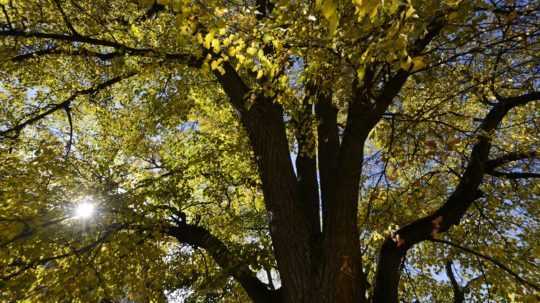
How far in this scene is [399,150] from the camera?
5047 millimetres

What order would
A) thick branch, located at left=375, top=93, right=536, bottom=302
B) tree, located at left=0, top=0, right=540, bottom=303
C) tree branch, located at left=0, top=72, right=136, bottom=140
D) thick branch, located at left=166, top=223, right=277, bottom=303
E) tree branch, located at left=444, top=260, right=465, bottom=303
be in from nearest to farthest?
tree, located at left=0, top=0, right=540, bottom=303, thick branch, located at left=375, top=93, right=536, bottom=302, thick branch, located at left=166, top=223, right=277, bottom=303, tree branch, located at left=0, top=72, right=136, bottom=140, tree branch, located at left=444, top=260, right=465, bottom=303

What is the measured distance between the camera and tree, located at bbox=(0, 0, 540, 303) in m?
3.60

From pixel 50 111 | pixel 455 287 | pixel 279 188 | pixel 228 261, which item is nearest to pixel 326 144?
pixel 279 188

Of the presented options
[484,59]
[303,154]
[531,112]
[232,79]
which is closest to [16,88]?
[232,79]

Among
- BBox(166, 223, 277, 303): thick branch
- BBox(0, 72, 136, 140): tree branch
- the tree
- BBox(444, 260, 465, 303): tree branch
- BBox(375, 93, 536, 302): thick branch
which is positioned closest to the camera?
the tree

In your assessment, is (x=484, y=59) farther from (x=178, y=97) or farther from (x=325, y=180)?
(x=178, y=97)

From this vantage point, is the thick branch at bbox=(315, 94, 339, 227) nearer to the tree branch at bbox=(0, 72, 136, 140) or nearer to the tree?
the tree

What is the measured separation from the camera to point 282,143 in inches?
192

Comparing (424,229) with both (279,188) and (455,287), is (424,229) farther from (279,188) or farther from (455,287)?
(455,287)

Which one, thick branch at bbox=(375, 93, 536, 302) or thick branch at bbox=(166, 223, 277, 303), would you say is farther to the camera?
thick branch at bbox=(166, 223, 277, 303)

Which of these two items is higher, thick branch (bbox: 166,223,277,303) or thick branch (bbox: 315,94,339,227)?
thick branch (bbox: 315,94,339,227)

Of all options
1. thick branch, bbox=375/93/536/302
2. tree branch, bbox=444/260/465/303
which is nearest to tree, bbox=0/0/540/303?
thick branch, bbox=375/93/536/302

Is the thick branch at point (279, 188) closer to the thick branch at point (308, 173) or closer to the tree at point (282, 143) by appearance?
the tree at point (282, 143)

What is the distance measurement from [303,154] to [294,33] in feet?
8.04
